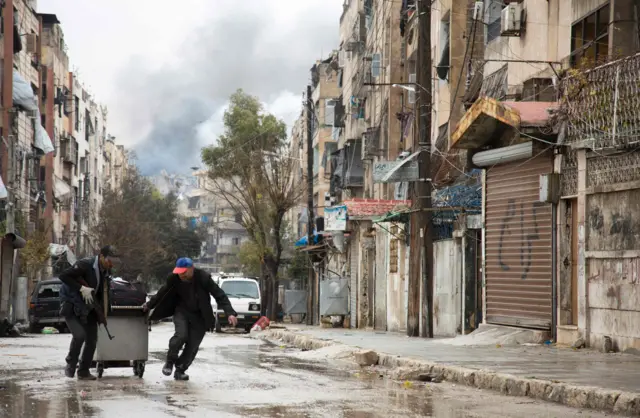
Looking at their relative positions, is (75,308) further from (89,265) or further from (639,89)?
(639,89)

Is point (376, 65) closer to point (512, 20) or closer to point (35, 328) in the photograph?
point (35, 328)

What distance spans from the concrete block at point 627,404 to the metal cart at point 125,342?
689 cm

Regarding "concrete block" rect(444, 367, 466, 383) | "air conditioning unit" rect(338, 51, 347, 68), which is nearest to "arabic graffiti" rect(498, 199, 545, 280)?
"concrete block" rect(444, 367, 466, 383)

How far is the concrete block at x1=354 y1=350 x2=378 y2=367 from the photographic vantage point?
19.1 meters

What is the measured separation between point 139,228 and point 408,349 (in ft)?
216

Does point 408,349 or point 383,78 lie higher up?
point 383,78

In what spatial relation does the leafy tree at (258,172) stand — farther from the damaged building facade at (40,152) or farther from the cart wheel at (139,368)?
the cart wheel at (139,368)

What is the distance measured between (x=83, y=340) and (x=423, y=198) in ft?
Answer: 39.6

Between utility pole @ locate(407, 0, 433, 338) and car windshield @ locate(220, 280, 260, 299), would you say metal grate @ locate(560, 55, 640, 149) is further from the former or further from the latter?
car windshield @ locate(220, 280, 260, 299)

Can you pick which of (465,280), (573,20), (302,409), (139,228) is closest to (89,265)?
(302,409)

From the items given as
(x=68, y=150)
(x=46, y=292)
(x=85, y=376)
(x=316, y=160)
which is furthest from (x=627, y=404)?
(x=316, y=160)

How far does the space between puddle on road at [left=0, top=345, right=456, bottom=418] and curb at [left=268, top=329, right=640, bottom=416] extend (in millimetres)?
742

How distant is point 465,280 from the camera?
92.0 ft

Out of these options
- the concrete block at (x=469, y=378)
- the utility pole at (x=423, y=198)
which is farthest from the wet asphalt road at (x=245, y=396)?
the utility pole at (x=423, y=198)
